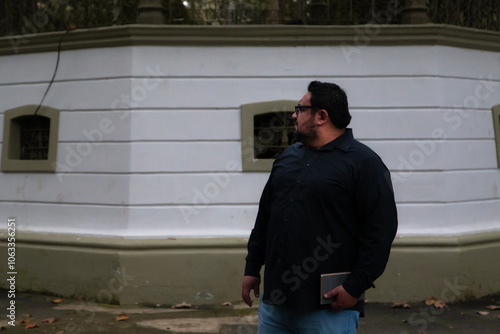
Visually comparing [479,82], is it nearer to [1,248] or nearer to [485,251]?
[485,251]

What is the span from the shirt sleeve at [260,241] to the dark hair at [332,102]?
1.80 feet

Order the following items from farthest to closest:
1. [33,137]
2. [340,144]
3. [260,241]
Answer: [33,137] < [260,241] < [340,144]

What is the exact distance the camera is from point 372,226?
10.9 ft

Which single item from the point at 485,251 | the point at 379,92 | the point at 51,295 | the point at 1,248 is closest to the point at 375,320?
the point at 485,251

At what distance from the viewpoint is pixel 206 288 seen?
757cm

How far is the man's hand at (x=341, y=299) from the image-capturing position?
3.31m

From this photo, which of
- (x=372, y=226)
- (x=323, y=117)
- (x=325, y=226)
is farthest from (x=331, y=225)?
(x=323, y=117)

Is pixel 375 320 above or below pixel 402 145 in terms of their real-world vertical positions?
below

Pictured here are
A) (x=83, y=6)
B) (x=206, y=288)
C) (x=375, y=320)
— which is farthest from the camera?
(x=83, y=6)

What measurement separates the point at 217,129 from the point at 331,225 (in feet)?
14.6

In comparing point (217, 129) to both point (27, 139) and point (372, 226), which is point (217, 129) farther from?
point (372, 226)

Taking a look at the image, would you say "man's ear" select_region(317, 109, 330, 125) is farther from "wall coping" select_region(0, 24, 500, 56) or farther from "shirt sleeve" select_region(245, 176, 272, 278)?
"wall coping" select_region(0, 24, 500, 56)

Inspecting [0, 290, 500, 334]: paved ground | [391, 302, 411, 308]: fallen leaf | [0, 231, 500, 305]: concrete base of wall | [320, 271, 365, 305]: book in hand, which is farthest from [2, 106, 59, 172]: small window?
[320, 271, 365, 305]: book in hand

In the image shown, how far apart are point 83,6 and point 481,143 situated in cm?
524
